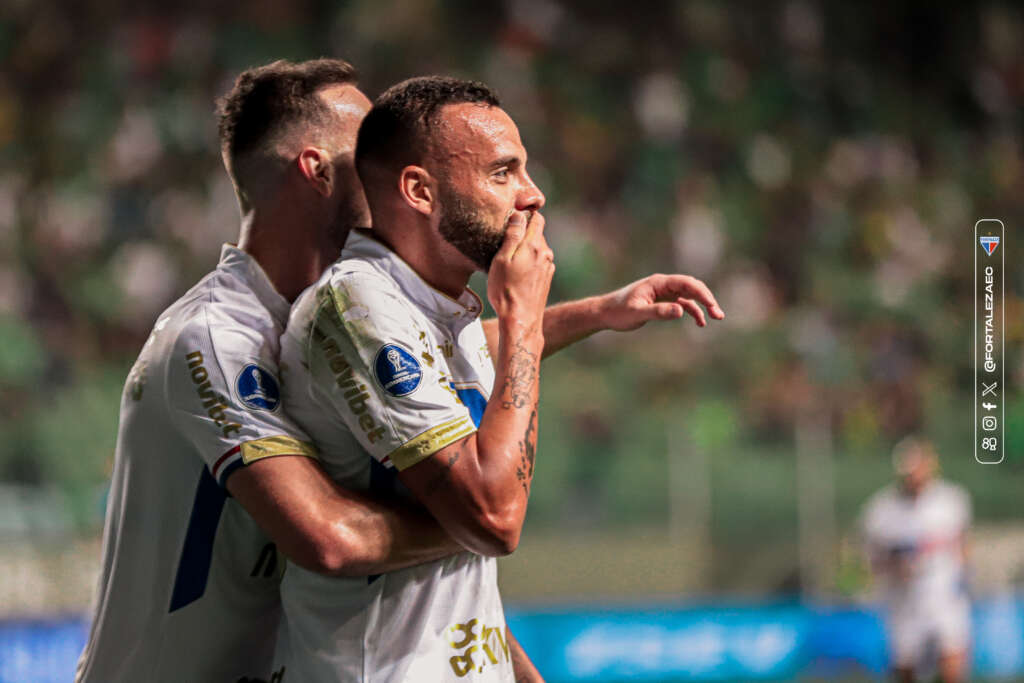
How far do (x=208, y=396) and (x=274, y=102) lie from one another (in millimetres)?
714

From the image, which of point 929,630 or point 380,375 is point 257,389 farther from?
point 929,630

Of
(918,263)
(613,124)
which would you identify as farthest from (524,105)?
(918,263)

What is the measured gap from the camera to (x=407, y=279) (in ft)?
7.63

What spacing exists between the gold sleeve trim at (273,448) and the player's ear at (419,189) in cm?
49

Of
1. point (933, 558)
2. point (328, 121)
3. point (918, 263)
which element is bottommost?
point (933, 558)

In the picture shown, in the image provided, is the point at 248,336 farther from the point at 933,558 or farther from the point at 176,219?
the point at 176,219

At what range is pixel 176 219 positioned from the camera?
491 inches

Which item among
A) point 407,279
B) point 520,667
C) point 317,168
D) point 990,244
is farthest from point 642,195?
point 407,279

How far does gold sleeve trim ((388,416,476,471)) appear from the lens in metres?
2.09

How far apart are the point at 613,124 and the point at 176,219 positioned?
4.89 metres

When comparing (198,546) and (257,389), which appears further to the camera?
(198,546)

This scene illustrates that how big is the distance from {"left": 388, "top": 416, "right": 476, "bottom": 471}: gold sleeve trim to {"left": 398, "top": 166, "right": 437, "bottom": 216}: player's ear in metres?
0.44

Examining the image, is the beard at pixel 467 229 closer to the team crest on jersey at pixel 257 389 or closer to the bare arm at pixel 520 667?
the team crest on jersey at pixel 257 389

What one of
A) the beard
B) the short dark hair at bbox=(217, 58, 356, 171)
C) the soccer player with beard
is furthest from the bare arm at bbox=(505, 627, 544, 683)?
the short dark hair at bbox=(217, 58, 356, 171)
